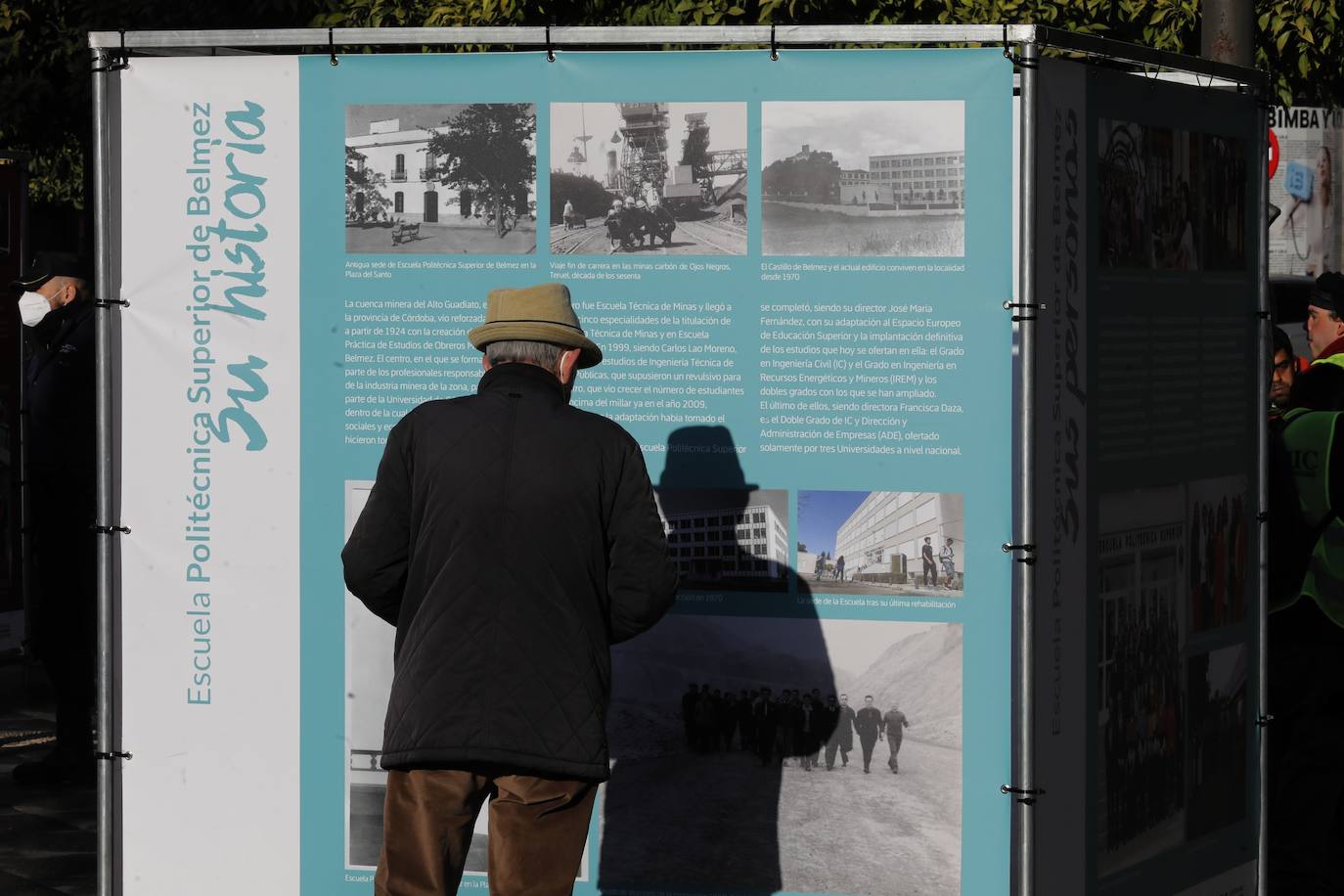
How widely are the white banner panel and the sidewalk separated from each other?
1580mm

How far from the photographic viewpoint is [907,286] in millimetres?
5027

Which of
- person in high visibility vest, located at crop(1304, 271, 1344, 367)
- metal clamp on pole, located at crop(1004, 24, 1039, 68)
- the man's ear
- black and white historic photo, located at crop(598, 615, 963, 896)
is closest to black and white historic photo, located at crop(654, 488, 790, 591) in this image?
black and white historic photo, located at crop(598, 615, 963, 896)

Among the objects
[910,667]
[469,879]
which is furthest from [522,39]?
[469,879]

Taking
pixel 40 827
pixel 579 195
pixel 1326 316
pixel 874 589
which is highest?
pixel 579 195

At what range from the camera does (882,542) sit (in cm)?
508

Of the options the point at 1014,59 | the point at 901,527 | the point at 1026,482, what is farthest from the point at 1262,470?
the point at 1014,59

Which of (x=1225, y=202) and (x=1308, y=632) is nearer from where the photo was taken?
(x=1225, y=202)

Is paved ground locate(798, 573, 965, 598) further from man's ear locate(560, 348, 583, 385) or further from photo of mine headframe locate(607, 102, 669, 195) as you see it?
photo of mine headframe locate(607, 102, 669, 195)

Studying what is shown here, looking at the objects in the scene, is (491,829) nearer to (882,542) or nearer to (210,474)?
(882,542)

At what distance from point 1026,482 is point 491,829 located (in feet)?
5.02

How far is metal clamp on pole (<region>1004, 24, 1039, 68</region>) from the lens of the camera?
4.88 m

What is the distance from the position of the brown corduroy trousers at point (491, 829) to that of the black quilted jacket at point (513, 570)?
0.24 feet

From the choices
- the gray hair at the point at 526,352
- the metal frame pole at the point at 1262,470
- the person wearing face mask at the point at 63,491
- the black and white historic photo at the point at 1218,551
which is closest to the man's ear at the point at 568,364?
the gray hair at the point at 526,352

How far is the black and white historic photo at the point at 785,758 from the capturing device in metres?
5.12
